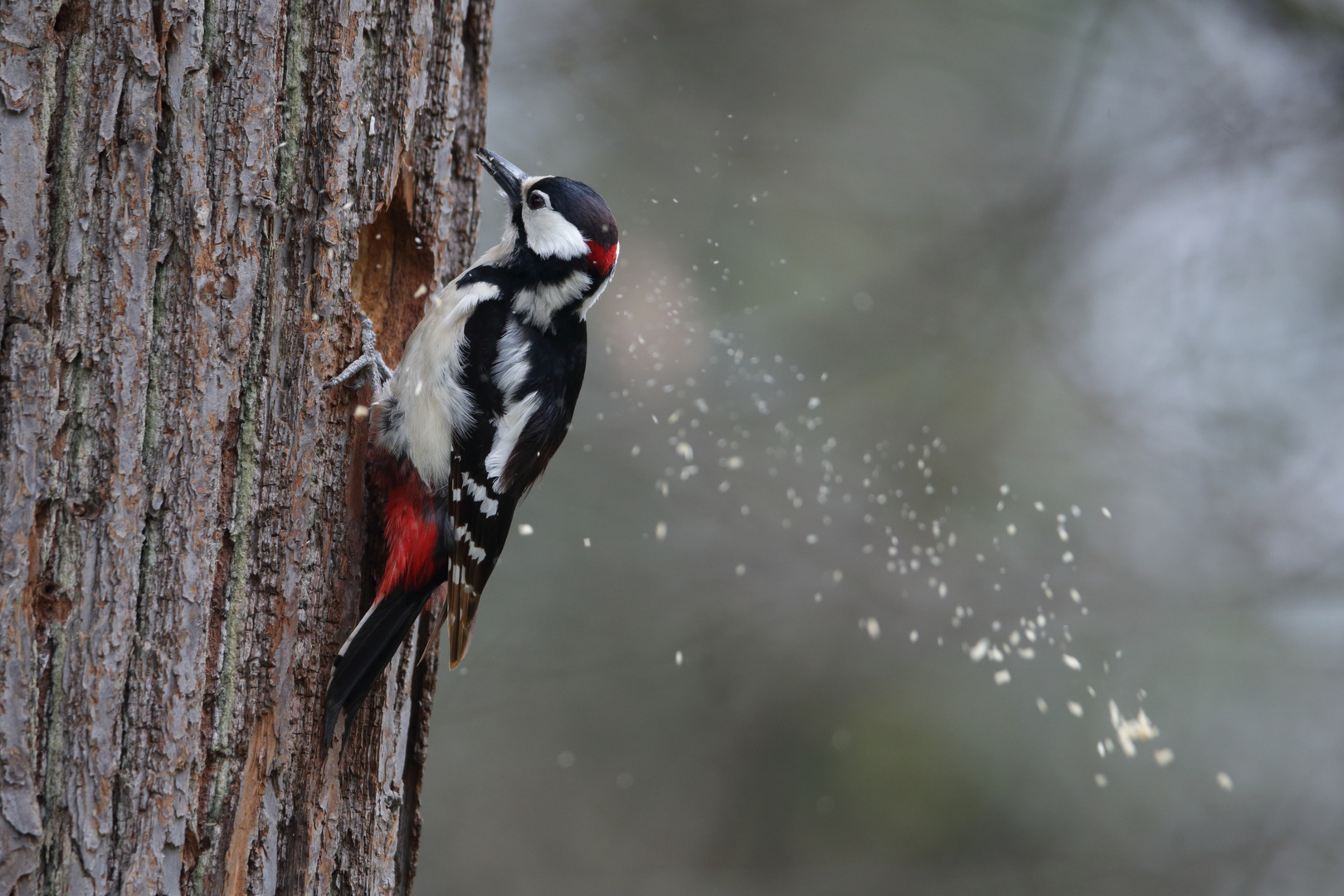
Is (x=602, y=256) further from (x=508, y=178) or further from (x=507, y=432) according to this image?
(x=507, y=432)

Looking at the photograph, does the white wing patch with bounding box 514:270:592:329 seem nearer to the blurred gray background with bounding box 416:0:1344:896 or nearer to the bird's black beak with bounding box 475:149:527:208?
the bird's black beak with bounding box 475:149:527:208

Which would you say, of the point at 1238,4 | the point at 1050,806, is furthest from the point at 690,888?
the point at 1238,4

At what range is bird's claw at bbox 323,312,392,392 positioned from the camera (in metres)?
1.57

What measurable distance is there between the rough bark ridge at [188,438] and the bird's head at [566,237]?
459 millimetres

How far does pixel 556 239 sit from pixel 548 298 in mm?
141

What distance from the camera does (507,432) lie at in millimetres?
1916

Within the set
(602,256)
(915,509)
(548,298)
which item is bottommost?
(915,509)

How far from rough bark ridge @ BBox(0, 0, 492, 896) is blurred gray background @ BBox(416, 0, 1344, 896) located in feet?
7.31

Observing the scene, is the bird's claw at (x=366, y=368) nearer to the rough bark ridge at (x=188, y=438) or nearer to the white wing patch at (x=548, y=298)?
the rough bark ridge at (x=188, y=438)

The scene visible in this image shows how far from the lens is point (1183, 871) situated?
3996mm

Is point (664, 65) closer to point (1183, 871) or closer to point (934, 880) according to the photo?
point (934, 880)

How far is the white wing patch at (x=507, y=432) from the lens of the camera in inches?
73.9

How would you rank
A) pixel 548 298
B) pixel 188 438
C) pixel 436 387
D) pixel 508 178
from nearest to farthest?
pixel 188 438 < pixel 436 387 < pixel 548 298 < pixel 508 178

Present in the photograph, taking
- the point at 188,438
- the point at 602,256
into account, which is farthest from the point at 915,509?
the point at 188,438
